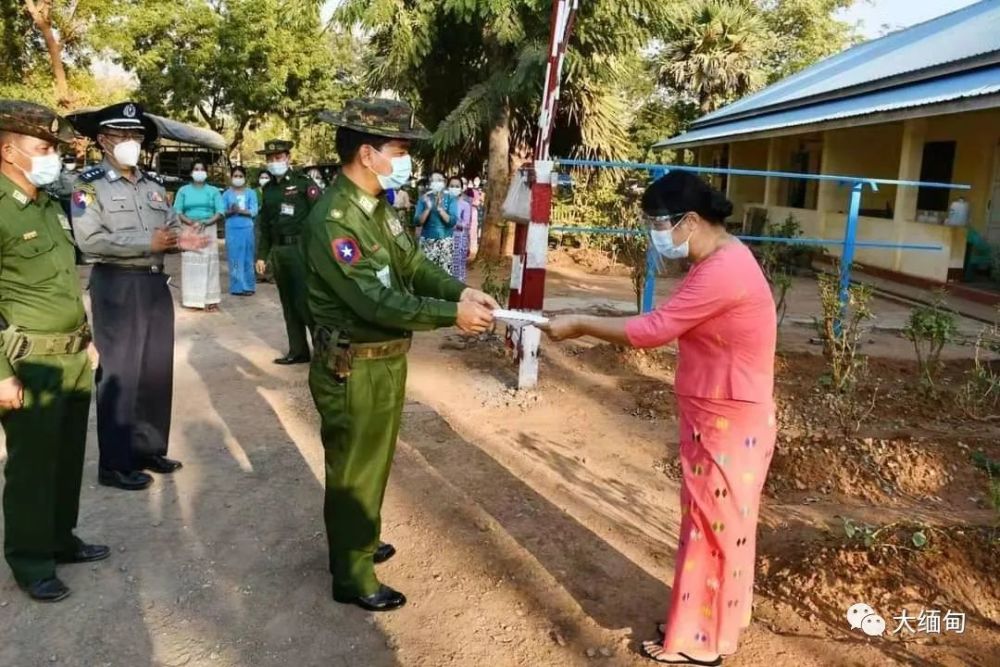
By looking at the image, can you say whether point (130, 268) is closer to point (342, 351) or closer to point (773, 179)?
point (342, 351)

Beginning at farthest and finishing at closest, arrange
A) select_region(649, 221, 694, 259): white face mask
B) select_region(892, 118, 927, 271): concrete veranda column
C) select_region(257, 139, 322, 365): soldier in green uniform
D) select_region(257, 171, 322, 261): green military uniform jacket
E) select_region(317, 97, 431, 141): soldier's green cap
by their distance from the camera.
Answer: select_region(892, 118, 927, 271): concrete veranda column, select_region(257, 171, 322, 261): green military uniform jacket, select_region(257, 139, 322, 365): soldier in green uniform, select_region(317, 97, 431, 141): soldier's green cap, select_region(649, 221, 694, 259): white face mask

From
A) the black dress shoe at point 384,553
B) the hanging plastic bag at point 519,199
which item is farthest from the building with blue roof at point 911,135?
the black dress shoe at point 384,553

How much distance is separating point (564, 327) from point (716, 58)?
2213cm

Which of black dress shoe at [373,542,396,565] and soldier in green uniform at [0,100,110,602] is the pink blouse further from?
soldier in green uniform at [0,100,110,602]

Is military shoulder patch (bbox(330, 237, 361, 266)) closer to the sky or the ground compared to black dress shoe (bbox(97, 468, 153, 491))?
closer to the sky

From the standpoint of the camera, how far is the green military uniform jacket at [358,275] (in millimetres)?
2516

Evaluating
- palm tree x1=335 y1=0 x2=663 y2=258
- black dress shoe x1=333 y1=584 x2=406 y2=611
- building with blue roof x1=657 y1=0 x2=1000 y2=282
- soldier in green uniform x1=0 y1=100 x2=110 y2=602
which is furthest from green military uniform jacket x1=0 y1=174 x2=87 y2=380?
palm tree x1=335 y1=0 x2=663 y2=258

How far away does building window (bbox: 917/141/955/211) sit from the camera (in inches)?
465

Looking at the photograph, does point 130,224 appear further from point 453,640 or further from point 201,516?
point 453,640

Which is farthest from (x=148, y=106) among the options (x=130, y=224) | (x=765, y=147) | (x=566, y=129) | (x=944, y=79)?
(x=130, y=224)

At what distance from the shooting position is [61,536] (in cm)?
298

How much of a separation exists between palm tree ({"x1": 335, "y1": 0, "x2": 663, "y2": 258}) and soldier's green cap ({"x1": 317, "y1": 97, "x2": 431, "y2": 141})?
1031 cm

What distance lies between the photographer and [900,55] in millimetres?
13320

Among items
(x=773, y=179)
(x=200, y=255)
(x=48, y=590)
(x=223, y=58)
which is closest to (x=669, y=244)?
(x=48, y=590)
